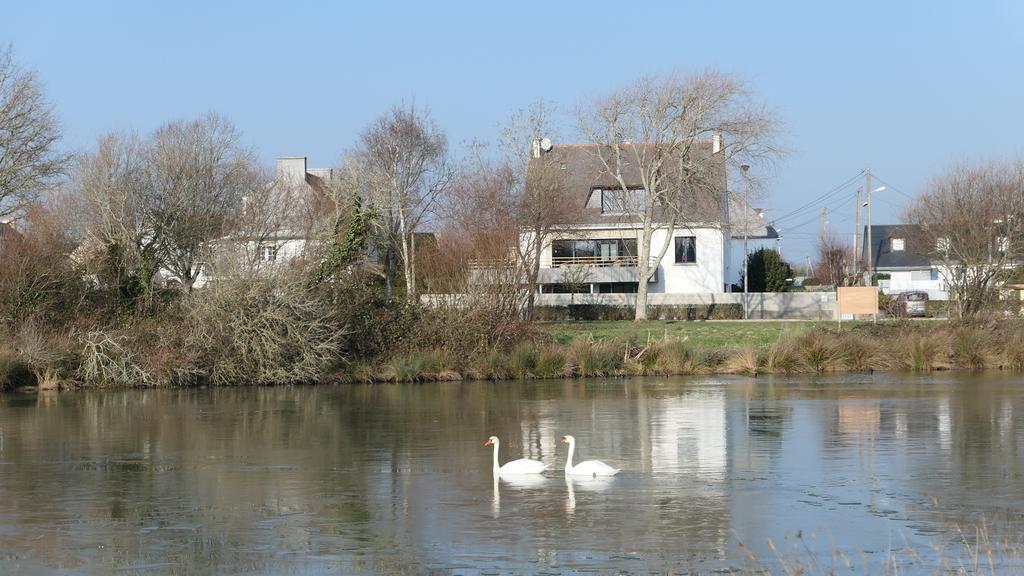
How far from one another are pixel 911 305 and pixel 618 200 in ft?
49.0

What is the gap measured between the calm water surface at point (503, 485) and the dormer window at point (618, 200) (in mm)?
32449

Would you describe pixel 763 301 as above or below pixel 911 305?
above

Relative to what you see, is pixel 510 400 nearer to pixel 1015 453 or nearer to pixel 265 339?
pixel 265 339

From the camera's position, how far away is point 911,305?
57562mm

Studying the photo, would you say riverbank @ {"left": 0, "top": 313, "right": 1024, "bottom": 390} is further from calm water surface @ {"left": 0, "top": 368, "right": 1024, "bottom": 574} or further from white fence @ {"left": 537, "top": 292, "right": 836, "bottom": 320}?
white fence @ {"left": 537, "top": 292, "right": 836, "bottom": 320}

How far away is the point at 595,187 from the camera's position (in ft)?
205

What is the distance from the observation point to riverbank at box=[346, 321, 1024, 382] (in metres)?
34.1

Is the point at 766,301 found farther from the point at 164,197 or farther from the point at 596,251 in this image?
the point at 164,197

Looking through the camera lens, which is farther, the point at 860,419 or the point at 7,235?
the point at 7,235

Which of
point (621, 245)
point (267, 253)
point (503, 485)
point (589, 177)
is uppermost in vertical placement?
point (589, 177)

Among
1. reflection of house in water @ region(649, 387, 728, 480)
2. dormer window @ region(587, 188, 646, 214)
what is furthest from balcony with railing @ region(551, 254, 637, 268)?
reflection of house in water @ region(649, 387, 728, 480)

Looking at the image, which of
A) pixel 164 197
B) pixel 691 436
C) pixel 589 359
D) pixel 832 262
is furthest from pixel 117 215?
pixel 832 262

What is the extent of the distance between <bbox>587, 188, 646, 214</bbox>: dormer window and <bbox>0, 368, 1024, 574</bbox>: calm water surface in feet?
106

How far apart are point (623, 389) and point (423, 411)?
6.45m
